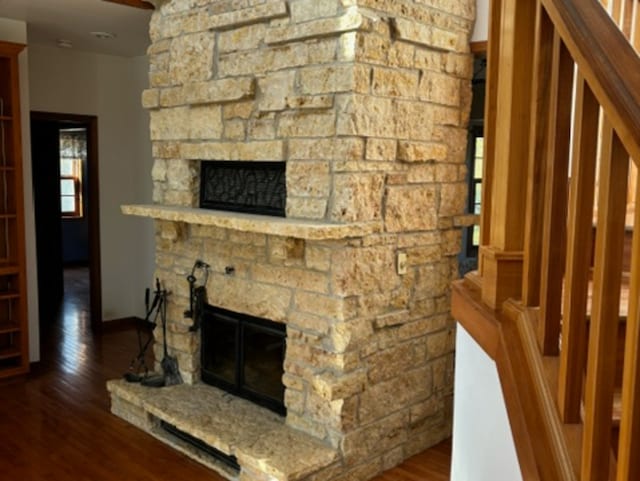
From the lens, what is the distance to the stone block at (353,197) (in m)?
3.16

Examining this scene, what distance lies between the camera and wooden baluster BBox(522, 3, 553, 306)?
3.84 ft

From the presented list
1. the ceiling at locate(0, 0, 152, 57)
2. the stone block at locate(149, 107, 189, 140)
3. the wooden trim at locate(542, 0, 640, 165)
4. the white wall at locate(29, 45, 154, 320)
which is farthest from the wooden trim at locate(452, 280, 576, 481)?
the white wall at locate(29, 45, 154, 320)

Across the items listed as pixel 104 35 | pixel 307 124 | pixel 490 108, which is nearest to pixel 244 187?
pixel 307 124

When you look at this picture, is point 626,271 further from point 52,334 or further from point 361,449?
point 52,334

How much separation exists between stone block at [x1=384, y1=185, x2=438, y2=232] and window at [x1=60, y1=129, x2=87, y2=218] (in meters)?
7.96

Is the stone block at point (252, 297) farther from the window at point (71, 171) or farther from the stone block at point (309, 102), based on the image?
the window at point (71, 171)

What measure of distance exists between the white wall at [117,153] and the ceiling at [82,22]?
0.30 m

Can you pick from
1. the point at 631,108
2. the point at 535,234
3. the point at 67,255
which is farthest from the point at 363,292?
the point at 67,255

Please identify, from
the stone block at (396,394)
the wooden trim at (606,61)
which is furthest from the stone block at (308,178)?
the wooden trim at (606,61)

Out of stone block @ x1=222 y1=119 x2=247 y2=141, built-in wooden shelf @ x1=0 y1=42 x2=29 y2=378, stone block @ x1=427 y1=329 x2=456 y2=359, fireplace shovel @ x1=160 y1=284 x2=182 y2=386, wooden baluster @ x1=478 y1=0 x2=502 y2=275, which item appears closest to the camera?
wooden baluster @ x1=478 y1=0 x2=502 y2=275

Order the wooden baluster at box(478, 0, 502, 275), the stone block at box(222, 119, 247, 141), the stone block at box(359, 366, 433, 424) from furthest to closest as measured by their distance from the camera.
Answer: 1. the stone block at box(222, 119, 247, 141)
2. the stone block at box(359, 366, 433, 424)
3. the wooden baluster at box(478, 0, 502, 275)

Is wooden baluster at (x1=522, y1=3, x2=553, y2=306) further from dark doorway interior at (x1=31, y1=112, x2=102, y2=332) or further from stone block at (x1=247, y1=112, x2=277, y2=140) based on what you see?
dark doorway interior at (x1=31, y1=112, x2=102, y2=332)

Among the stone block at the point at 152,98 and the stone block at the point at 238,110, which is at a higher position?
the stone block at the point at 152,98

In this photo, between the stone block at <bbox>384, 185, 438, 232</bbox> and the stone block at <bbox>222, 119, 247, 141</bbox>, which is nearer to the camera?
the stone block at <bbox>384, 185, 438, 232</bbox>
